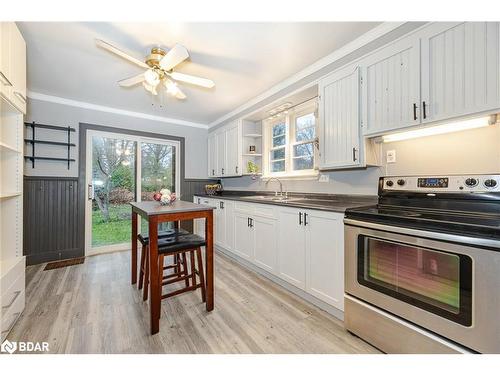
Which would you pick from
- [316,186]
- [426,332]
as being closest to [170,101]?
[316,186]

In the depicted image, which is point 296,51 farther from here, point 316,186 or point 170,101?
point 170,101

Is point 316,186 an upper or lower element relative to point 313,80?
lower

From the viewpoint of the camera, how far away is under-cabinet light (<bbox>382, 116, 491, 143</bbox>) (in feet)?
4.67

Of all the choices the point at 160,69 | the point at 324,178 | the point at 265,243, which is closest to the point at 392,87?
the point at 324,178

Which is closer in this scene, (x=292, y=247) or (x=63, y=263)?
(x=292, y=247)

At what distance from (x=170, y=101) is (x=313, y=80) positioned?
2.20 metres

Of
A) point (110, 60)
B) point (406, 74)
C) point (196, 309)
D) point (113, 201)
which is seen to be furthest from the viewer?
point (113, 201)

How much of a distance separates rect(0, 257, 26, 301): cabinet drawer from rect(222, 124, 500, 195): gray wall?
2956mm

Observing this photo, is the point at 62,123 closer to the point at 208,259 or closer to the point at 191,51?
the point at 191,51

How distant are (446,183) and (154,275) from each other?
7.19ft

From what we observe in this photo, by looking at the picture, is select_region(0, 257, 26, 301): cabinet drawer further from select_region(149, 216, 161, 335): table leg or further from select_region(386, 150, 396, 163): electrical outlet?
select_region(386, 150, 396, 163): electrical outlet

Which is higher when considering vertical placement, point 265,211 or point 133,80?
point 133,80

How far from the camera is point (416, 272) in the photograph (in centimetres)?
126

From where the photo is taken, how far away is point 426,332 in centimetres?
120
